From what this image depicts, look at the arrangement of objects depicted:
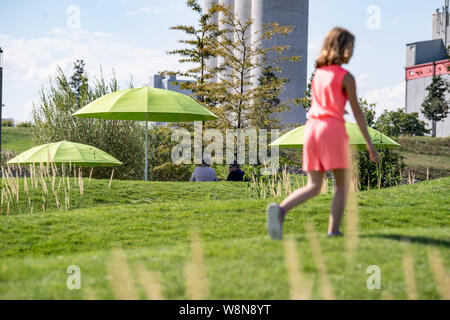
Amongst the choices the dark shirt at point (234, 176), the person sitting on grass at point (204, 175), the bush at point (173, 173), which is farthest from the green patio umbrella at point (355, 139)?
the bush at point (173, 173)

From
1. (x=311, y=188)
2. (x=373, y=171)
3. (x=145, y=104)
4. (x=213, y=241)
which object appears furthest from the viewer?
(x=373, y=171)

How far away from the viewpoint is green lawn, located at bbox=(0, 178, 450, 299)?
11.8ft

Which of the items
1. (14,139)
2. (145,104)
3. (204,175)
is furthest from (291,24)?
(145,104)

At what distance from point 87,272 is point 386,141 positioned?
1048 centimetres

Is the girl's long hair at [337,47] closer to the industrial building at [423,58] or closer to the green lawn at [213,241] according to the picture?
the green lawn at [213,241]

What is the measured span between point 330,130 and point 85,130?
14558 millimetres

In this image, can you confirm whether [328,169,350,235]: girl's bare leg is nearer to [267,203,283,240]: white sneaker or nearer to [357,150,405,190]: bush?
[267,203,283,240]: white sneaker

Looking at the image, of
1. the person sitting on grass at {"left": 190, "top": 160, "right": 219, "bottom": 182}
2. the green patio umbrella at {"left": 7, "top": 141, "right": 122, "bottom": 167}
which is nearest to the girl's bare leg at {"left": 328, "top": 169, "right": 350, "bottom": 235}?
the green patio umbrella at {"left": 7, "top": 141, "right": 122, "bottom": 167}

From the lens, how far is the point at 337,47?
4.77 meters

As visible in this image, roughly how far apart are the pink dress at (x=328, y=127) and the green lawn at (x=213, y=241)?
2.35 ft

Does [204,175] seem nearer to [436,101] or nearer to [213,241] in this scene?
[213,241]

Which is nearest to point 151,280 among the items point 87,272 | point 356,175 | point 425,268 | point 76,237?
point 87,272

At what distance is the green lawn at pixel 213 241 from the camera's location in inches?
141

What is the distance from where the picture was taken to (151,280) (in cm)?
364
